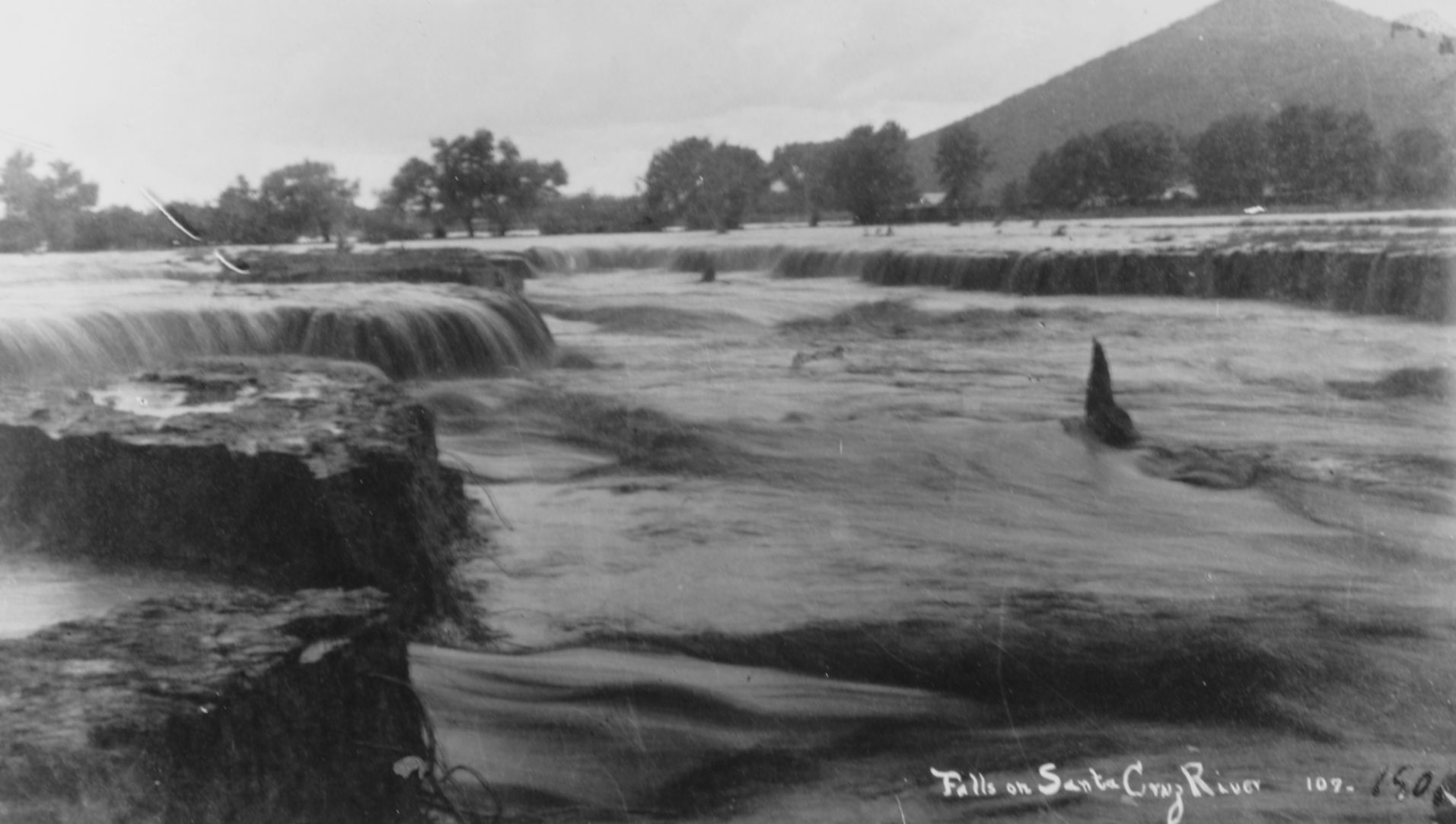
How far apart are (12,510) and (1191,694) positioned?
8.92 feet

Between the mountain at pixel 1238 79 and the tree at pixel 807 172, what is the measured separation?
24cm

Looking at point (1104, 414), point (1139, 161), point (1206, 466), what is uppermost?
point (1139, 161)

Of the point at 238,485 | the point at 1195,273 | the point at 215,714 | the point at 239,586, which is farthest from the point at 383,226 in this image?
the point at 1195,273

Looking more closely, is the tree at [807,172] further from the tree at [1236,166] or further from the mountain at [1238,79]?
the tree at [1236,166]

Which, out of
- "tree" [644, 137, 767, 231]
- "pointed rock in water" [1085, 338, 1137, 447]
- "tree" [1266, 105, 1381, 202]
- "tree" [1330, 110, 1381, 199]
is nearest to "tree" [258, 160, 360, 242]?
"tree" [644, 137, 767, 231]

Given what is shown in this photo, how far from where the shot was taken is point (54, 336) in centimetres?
231

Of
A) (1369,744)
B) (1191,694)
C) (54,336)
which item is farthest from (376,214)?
(1369,744)

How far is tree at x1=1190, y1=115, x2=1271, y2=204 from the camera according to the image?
2.55m

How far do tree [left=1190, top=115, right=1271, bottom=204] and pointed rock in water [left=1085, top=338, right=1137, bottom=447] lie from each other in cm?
52

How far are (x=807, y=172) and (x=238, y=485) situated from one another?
58.7 inches

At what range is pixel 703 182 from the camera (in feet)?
8.23

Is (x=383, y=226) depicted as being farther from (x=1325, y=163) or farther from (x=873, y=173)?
(x=1325, y=163)

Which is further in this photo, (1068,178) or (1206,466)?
(1068,178)
